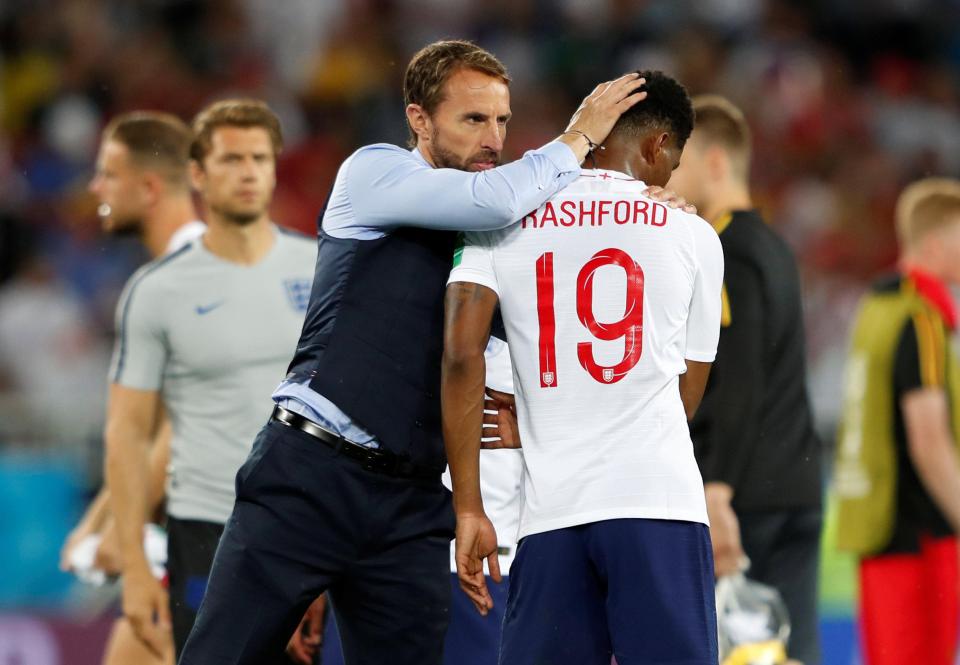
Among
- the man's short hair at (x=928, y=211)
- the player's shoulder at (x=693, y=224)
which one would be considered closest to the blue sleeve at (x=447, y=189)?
the player's shoulder at (x=693, y=224)

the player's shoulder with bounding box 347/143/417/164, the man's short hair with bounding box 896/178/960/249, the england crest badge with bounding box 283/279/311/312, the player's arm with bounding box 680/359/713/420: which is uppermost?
the man's short hair with bounding box 896/178/960/249

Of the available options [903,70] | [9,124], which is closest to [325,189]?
[9,124]

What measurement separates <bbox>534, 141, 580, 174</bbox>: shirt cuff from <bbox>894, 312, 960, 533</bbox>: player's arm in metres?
3.63

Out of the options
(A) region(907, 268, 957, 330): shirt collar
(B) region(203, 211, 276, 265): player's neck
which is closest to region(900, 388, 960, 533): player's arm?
(A) region(907, 268, 957, 330): shirt collar

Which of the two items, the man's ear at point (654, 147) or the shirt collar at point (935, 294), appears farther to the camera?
the shirt collar at point (935, 294)

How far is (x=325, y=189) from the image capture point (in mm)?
13867

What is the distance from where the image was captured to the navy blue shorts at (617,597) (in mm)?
3734

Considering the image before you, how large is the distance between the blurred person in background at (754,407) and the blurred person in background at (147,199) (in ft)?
6.90

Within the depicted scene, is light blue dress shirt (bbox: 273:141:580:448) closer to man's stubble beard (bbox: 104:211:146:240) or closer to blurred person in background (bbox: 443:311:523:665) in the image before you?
blurred person in background (bbox: 443:311:523:665)

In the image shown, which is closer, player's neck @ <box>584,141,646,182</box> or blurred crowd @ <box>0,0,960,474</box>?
player's neck @ <box>584,141,646,182</box>

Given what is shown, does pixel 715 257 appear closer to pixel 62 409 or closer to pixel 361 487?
pixel 361 487

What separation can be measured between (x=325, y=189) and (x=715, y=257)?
10134 millimetres

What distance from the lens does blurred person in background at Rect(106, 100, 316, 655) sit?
18.7 ft

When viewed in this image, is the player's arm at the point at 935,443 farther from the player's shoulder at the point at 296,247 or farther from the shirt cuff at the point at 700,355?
the shirt cuff at the point at 700,355
